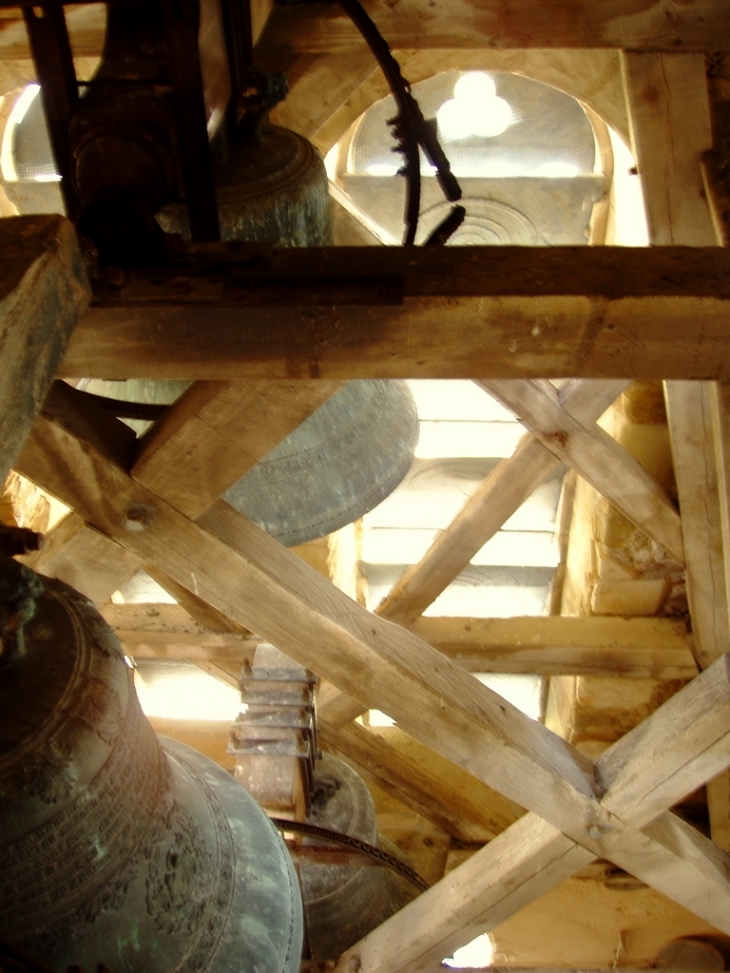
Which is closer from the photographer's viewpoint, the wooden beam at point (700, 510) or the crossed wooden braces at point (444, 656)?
the crossed wooden braces at point (444, 656)

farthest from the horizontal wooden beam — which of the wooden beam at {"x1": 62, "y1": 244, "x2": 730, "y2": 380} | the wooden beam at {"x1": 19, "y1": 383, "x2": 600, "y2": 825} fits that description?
the wooden beam at {"x1": 62, "y1": 244, "x2": 730, "y2": 380}

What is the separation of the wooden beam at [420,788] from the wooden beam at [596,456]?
4.94ft

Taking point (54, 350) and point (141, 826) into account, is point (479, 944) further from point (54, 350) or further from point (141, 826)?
point (54, 350)

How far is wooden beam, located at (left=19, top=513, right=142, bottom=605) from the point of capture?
1628mm

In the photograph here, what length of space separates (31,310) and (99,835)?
0.67m

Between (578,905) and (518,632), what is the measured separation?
1315 millimetres

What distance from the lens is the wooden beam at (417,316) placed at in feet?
3.36

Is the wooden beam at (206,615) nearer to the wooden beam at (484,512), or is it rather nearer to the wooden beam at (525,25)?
the wooden beam at (484,512)

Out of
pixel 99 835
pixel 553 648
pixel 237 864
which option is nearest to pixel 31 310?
pixel 99 835

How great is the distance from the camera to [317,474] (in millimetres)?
1655

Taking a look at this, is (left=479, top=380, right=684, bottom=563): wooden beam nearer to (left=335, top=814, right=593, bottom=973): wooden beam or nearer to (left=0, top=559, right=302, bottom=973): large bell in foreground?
(left=335, top=814, right=593, bottom=973): wooden beam

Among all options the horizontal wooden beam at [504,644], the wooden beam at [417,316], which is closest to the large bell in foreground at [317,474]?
the wooden beam at [417,316]

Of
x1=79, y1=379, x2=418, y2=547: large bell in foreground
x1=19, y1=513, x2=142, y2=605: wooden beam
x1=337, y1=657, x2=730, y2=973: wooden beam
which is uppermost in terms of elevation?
x1=79, y1=379, x2=418, y2=547: large bell in foreground

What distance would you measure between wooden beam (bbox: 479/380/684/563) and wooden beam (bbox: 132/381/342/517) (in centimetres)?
139
